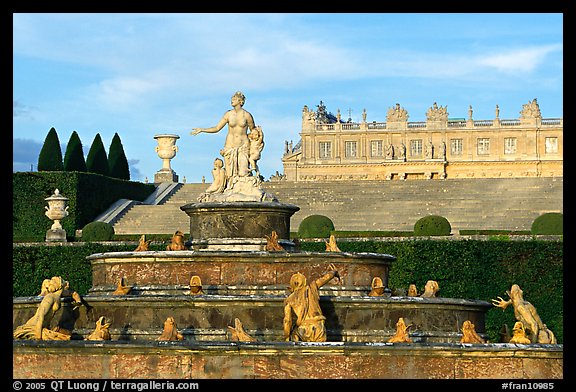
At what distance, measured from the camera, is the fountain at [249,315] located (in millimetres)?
15008

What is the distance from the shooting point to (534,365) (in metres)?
15.2

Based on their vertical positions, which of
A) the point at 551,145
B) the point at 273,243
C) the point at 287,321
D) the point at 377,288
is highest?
the point at 551,145

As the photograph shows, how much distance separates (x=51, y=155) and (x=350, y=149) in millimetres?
40212

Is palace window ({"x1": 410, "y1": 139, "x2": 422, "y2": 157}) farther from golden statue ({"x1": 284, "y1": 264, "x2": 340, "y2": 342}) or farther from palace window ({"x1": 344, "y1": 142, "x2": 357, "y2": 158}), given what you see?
golden statue ({"x1": 284, "y1": 264, "x2": 340, "y2": 342})

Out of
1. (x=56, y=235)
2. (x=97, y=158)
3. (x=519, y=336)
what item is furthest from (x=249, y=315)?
(x=97, y=158)

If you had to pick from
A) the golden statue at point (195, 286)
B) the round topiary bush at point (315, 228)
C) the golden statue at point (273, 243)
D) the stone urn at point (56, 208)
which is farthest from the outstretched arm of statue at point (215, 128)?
the stone urn at point (56, 208)

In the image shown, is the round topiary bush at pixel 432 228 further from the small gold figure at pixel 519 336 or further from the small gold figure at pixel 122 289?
the small gold figure at pixel 519 336

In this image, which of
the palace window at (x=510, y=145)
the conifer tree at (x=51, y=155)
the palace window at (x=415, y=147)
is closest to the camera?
the conifer tree at (x=51, y=155)

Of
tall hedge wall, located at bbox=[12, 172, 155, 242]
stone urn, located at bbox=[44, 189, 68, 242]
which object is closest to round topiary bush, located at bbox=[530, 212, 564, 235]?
stone urn, located at bbox=[44, 189, 68, 242]

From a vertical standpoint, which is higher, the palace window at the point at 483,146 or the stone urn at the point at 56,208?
the palace window at the point at 483,146

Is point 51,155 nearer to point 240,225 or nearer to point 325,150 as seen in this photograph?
point 240,225

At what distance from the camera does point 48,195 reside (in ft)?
136

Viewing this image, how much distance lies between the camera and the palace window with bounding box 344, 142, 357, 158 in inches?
3253

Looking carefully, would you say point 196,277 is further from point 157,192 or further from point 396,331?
point 157,192
